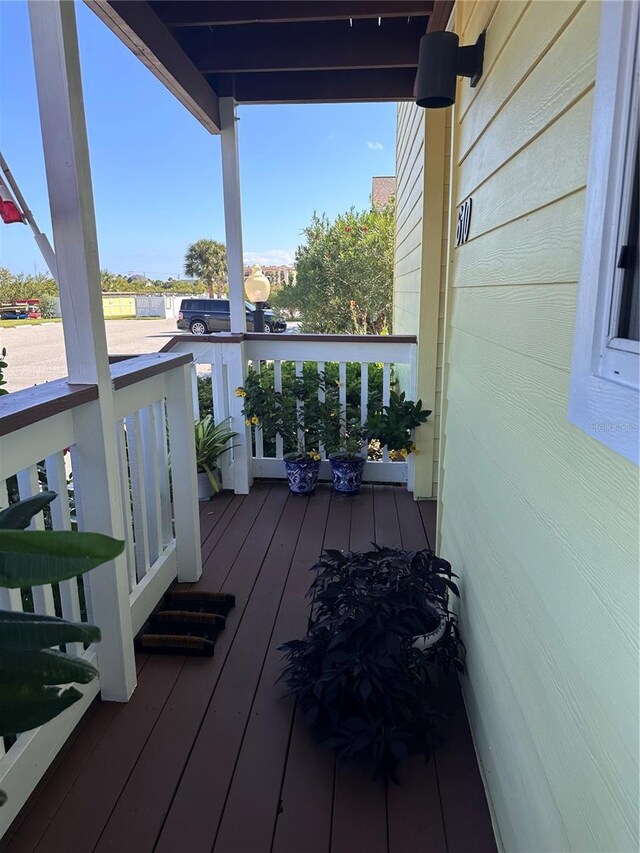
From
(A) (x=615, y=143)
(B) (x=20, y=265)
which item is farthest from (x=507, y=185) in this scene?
(B) (x=20, y=265)

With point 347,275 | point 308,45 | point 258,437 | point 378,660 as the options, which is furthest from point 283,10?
point 347,275

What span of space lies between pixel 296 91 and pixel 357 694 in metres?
3.53

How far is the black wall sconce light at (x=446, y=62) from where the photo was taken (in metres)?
1.63

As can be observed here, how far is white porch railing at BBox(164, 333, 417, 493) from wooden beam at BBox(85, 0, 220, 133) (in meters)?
1.35

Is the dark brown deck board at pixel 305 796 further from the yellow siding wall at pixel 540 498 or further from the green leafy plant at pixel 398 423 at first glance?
the green leafy plant at pixel 398 423

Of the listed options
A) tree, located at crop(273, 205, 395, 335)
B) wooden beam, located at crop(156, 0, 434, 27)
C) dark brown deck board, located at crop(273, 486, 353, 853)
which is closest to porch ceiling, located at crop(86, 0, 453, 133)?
wooden beam, located at crop(156, 0, 434, 27)

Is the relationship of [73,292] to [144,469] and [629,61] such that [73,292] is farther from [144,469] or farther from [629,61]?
[629,61]

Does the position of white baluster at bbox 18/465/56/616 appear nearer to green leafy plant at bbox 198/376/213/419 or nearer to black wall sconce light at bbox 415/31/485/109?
black wall sconce light at bbox 415/31/485/109

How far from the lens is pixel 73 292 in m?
1.50

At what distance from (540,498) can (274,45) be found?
310cm

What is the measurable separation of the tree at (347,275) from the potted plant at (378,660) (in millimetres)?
7304

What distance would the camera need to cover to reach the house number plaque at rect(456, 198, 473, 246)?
1.77 meters

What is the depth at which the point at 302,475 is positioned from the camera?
3.56m

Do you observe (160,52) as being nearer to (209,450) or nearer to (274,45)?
(274,45)
